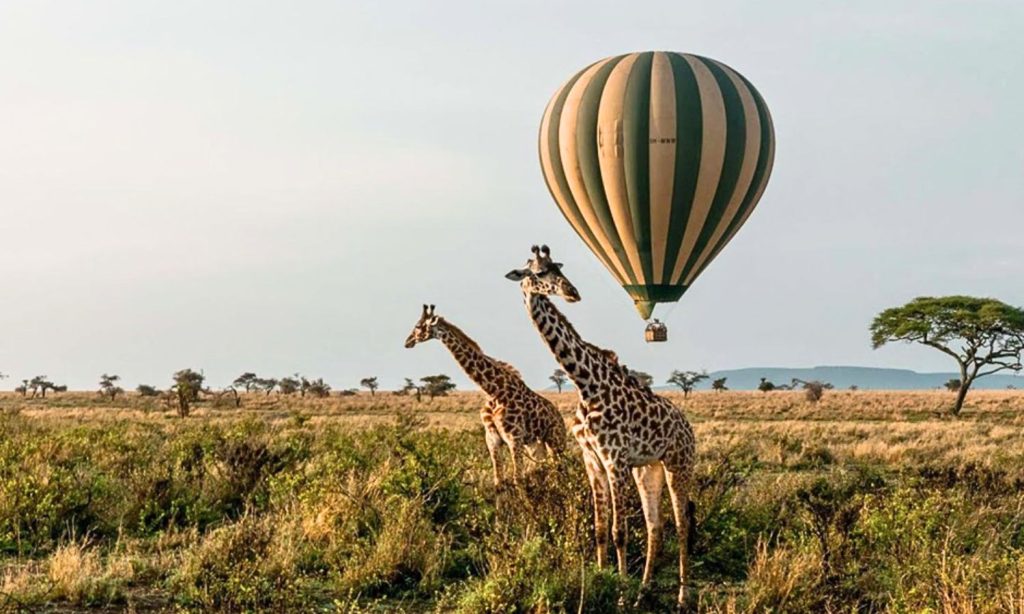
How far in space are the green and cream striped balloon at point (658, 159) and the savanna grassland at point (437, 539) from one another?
5.52 m

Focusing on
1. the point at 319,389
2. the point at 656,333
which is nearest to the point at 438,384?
the point at 319,389

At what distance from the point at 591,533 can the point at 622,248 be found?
11.5 meters

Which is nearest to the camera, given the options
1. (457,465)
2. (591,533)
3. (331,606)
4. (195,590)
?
(195,590)

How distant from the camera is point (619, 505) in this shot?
26.0 feet

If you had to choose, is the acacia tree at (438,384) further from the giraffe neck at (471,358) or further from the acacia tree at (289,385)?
the giraffe neck at (471,358)

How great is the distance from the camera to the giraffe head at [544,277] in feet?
26.1

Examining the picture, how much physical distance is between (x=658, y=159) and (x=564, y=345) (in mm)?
11027

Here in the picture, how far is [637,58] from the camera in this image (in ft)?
65.2

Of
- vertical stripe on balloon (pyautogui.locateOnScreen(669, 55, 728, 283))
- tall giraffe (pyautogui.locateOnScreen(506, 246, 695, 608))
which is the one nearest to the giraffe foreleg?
tall giraffe (pyautogui.locateOnScreen(506, 246, 695, 608))

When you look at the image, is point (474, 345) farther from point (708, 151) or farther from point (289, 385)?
point (289, 385)

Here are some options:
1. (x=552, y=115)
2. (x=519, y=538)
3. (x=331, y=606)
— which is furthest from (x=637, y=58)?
(x=331, y=606)

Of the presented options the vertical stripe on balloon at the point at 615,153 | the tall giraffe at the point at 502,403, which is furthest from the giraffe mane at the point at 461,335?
the vertical stripe on balloon at the point at 615,153

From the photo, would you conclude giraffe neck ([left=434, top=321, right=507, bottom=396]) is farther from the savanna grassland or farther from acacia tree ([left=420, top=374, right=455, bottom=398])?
acacia tree ([left=420, top=374, right=455, bottom=398])

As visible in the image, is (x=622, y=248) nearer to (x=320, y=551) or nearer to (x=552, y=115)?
(x=552, y=115)
